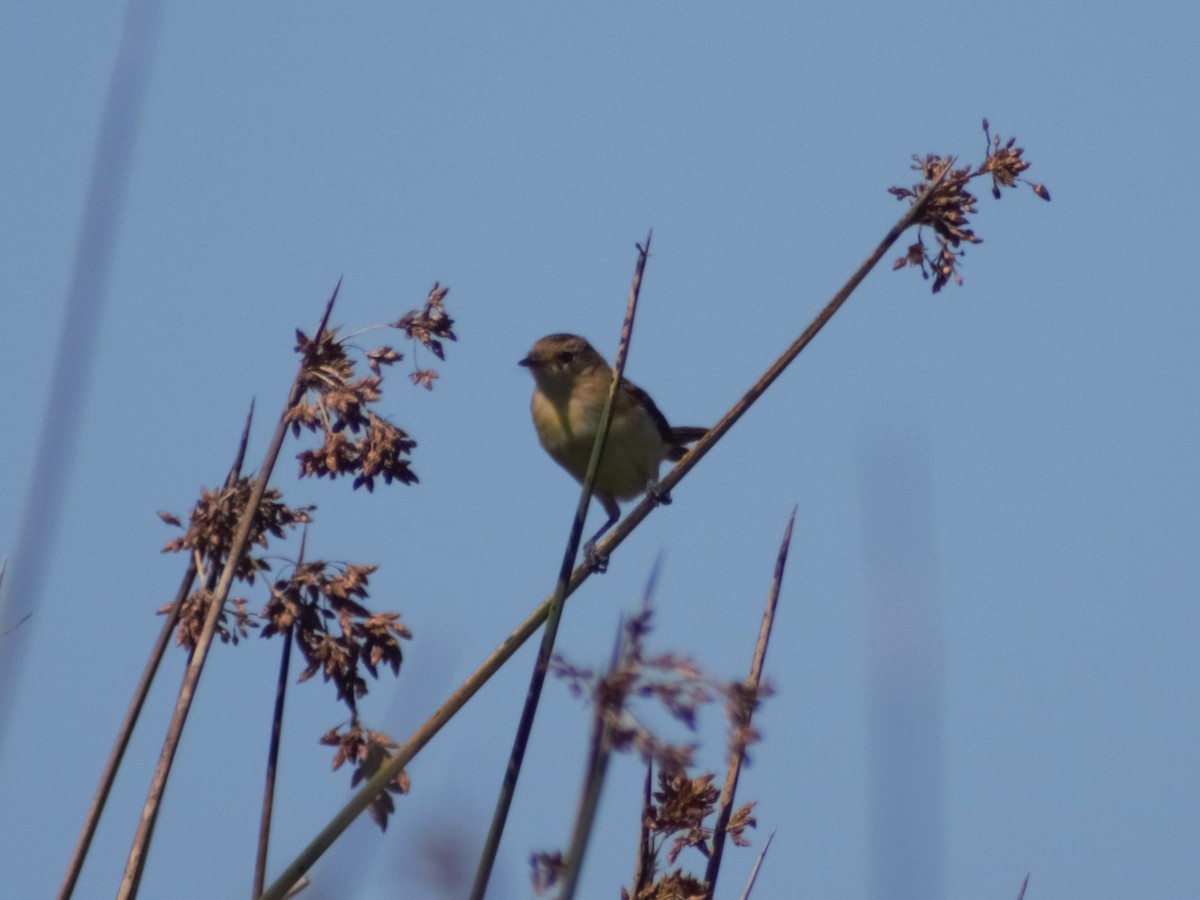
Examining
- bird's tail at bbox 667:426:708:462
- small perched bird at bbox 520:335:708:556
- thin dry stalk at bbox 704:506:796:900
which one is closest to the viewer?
thin dry stalk at bbox 704:506:796:900

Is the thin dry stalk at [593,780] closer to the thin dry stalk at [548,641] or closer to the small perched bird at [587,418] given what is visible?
the thin dry stalk at [548,641]

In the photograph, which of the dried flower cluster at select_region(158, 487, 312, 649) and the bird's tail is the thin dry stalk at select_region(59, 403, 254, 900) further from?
the bird's tail

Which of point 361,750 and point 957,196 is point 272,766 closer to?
point 361,750

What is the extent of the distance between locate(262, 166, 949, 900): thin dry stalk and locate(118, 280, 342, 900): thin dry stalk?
0.36 metres

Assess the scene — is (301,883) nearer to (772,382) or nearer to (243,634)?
(243,634)

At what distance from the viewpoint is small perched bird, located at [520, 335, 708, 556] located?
273 inches

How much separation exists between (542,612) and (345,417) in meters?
0.74

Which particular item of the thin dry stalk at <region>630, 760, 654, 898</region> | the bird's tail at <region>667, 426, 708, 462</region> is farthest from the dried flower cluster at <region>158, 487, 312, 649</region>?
the bird's tail at <region>667, 426, 708, 462</region>

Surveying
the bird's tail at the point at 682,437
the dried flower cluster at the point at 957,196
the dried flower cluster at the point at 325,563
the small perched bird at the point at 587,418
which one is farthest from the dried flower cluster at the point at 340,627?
the bird's tail at the point at 682,437

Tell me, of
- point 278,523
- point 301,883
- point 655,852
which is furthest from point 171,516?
point 655,852

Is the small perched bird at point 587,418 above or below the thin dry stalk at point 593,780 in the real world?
above

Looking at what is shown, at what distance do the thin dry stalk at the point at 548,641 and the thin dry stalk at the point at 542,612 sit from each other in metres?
0.04

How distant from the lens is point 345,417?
2.84 m

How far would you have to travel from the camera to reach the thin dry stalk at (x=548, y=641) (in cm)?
181
